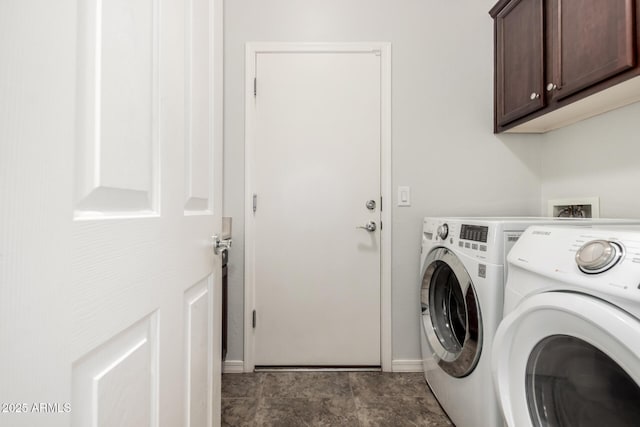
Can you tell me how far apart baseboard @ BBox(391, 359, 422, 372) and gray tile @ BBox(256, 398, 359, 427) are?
1.29ft

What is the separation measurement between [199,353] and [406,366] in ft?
4.49

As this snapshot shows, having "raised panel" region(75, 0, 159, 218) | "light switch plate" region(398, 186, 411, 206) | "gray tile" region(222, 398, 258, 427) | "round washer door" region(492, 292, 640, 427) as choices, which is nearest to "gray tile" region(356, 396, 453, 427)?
"gray tile" region(222, 398, 258, 427)

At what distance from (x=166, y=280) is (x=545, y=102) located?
1.73 meters

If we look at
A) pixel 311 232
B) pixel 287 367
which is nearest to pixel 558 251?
pixel 311 232

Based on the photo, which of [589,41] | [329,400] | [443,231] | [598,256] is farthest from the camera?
[329,400]

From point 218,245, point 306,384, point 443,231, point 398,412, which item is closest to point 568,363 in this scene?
point 443,231

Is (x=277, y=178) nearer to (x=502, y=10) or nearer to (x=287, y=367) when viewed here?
(x=287, y=367)

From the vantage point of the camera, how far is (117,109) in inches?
18.0

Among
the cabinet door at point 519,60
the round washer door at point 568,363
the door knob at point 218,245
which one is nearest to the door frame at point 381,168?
the cabinet door at point 519,60

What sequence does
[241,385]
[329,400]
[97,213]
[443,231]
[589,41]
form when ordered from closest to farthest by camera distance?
[97,213], [589,41], [443,231], [329,400], [241,385]

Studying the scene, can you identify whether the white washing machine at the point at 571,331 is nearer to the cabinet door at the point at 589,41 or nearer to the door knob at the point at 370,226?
the cabinet door at the point at 589,41

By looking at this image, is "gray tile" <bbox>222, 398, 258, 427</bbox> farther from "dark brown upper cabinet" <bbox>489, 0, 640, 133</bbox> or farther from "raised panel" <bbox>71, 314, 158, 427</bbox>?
"dark brown upper cabinet" <bbox>489, 0, 640, 133</bbox>

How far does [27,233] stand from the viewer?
313 mm

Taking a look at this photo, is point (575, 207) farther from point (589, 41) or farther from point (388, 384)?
point (388, 384)
